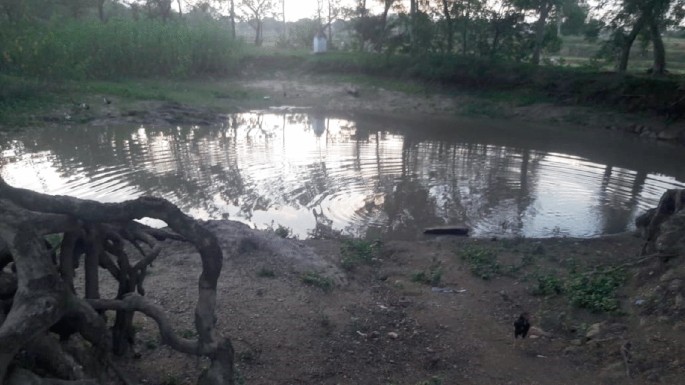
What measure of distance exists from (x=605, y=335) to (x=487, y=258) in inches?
88.9

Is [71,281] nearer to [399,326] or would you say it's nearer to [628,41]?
[399,326]

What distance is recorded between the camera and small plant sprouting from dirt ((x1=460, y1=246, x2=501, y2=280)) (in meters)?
7.75

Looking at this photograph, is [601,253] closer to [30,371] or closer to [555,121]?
[30,371]

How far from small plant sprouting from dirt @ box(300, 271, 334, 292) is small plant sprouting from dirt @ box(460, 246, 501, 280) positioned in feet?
6.11

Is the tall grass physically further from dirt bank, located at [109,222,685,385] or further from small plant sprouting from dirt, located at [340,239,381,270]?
small plant sprouting from dirt, located at [340,239,381,270]

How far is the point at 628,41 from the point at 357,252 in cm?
2076

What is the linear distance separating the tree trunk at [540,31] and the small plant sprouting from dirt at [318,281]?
24.7 m

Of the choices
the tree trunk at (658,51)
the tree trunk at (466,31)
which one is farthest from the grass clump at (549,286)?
the tree trunk at (466,31)

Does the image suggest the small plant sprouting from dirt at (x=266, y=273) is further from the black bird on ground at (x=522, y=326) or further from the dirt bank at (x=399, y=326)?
the black bird on ground at (x=522, y=326)

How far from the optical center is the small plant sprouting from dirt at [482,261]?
25.4 ft

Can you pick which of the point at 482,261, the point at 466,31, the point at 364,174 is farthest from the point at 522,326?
the point at 466,31

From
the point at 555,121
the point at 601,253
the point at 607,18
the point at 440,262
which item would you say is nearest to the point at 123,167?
the point at 440,262

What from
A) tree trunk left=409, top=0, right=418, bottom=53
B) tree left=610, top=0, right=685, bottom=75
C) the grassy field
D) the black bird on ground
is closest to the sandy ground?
the black bird on ground

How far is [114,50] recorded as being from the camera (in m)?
28.6
